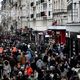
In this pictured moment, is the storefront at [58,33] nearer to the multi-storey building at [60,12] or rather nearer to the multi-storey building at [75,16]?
the multi-storey building at [60,12]

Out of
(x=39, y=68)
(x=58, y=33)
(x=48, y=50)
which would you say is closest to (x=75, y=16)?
(x=48, y=50)

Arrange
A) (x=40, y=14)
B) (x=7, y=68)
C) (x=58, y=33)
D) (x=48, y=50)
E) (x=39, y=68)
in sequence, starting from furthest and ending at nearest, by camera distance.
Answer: (x=40, y=14) → (x=58, y=33) → (x=48, y=50) → (x=7, y=68) → (x=39, y=68)

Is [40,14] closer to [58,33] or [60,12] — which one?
[60,12]

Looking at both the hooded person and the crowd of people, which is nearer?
the crowd of people

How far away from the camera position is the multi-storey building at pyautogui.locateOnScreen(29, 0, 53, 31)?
62175 mm

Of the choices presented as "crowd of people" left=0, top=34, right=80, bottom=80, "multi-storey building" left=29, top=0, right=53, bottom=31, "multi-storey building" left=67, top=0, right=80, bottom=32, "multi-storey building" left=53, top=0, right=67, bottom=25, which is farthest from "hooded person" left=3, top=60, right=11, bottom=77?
"multi-storey building" left=29, top=0, right=53, bottom=31

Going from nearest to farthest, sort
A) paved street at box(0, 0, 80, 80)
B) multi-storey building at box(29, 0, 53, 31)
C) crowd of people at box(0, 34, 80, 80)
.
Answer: crowd of people at box(0, 34, 80, 80) → paved street at box(0, 0, 80, 80) → multi-storey building at box(29, 0, 53, 31)

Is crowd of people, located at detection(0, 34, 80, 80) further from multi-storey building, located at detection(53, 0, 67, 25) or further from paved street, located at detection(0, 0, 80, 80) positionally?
multi-storey building, located at detection(53, 0, 67, 25)

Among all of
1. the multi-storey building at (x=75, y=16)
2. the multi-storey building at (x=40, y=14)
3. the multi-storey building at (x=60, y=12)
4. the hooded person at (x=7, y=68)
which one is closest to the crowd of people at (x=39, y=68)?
the hooded person at (x=7, y=68)

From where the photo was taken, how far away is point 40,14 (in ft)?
228

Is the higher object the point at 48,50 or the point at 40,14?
the point at 40,14

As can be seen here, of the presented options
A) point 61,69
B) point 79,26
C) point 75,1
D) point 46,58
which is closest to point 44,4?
point 75,1

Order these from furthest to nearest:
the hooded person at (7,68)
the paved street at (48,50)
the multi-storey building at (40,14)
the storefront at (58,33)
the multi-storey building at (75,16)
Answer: the multi-storey building at (40,14) < the storefront at (58,33) < the multi-storey building at (75,16) < the hooded person at (7,68) < the paved street at (48,50)

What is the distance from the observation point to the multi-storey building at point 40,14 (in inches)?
2448
